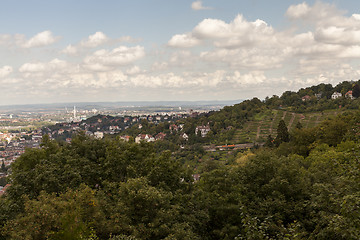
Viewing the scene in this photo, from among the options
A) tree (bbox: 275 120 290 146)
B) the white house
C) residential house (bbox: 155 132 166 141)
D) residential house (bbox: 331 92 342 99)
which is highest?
residential house (bbox: 331 92 342 99)

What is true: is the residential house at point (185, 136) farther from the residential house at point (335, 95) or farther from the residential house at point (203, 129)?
the residential house at point (335, 95)

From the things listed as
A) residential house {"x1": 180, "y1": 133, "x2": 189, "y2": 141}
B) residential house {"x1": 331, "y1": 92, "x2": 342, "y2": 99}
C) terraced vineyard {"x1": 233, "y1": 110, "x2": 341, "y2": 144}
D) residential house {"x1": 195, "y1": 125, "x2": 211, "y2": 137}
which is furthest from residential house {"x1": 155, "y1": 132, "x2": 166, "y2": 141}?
residential house {"x1": 331, "y1": 92, "x2": 342, "y2": 99}

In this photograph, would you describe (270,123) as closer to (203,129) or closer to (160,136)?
(203,129)

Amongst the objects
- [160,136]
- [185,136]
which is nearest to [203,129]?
[185,136]

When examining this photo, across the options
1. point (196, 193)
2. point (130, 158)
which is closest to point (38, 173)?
point (130, 158)

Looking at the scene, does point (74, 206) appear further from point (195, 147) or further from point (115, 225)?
point (195, 147)

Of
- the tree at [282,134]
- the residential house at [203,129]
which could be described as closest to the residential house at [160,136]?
the residential house at [203,129]

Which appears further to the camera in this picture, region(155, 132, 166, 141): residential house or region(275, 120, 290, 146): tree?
region(155, 132, 166, 141): residential house

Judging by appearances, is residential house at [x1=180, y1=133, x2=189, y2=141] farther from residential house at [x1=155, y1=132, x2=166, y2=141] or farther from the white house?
residential house at [x1=155, y1=132, x2=166, y2=141]
